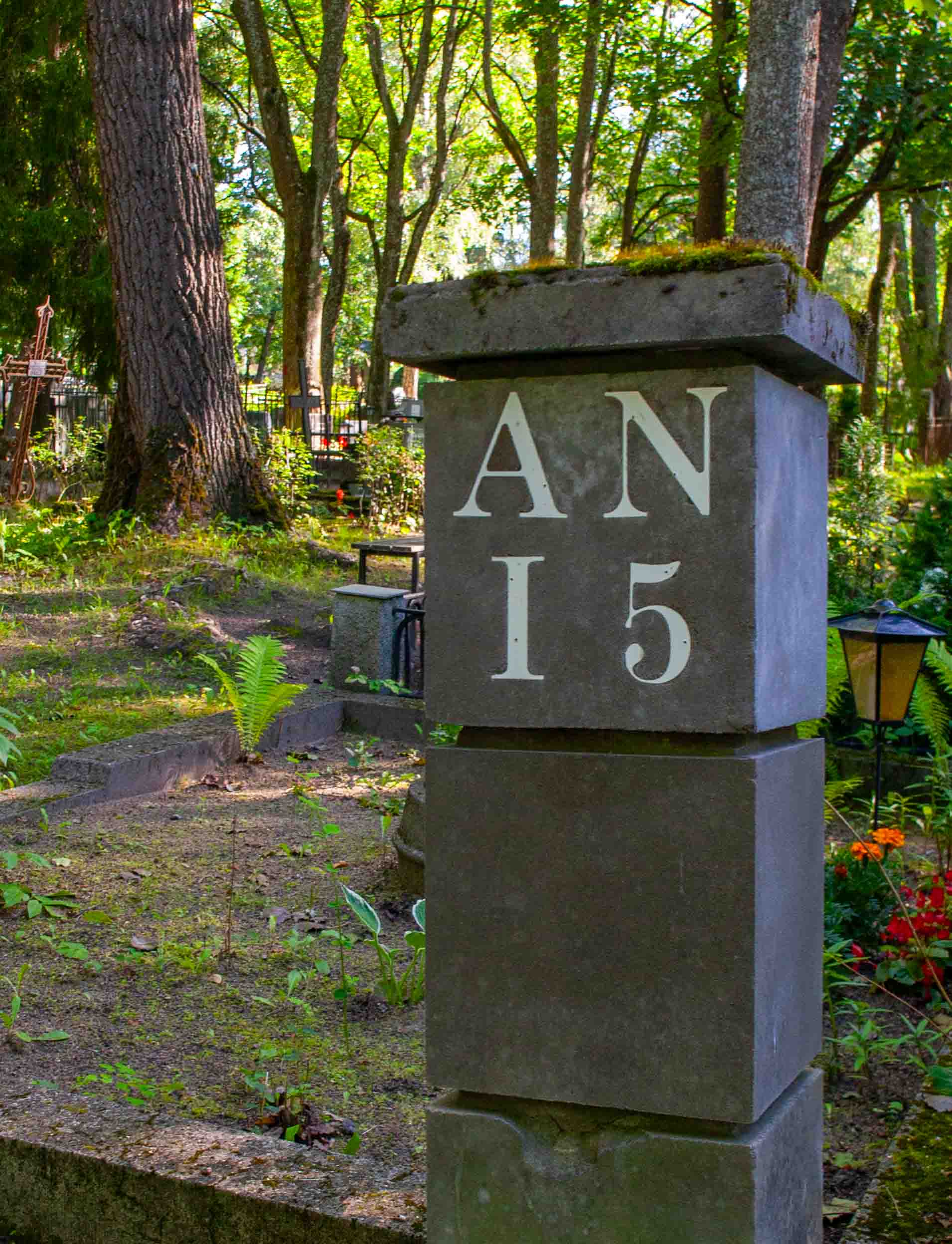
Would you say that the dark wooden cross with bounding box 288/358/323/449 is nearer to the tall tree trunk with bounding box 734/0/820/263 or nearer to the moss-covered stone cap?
the tall tree trunk with bounding box 734/0/820/263

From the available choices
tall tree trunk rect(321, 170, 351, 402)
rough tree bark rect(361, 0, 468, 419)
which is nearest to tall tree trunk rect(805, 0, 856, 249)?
rough tree bark rect(361, 0, 468, 419)

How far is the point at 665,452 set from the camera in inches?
82.1

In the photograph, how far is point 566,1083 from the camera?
221 centimetres

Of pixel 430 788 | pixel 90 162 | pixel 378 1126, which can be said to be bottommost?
pixel 378 1126

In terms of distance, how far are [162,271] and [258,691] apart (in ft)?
17.9

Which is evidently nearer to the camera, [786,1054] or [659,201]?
[786,1054]

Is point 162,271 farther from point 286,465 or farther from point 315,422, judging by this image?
point 315,422

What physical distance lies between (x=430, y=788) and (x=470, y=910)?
23cm

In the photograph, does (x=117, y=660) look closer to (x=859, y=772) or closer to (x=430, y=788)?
(x=859, y=772)

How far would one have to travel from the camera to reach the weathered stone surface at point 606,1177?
2.12 meters

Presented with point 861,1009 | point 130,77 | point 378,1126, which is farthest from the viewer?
point 130,77

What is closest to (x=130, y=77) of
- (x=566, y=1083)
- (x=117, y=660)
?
(x=117, y=660)

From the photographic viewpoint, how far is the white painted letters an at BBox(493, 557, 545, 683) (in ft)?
7.17

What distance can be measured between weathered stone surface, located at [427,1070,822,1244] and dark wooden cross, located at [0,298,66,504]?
46.5 ft
